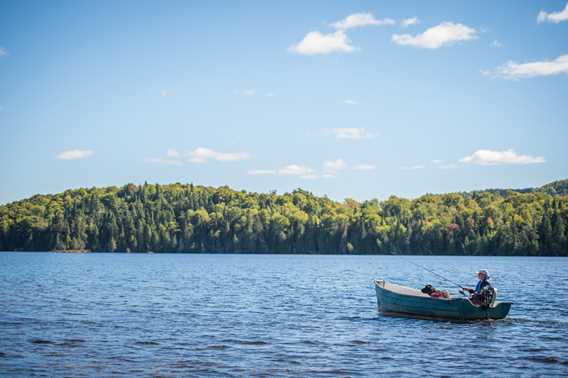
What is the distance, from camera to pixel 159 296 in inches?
2172

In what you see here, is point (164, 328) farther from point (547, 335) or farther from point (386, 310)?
point (547, 335)

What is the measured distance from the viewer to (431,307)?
40344 mm

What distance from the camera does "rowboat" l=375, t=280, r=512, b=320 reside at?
39000 mm

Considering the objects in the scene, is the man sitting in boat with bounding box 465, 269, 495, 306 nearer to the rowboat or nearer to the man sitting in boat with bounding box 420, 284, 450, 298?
the rowboat

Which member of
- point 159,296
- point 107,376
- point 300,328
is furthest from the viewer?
point 159,296

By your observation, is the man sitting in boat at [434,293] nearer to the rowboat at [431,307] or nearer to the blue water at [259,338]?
the rowboat at [431,307]

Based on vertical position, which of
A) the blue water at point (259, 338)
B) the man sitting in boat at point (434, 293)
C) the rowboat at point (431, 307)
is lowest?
the blue water at point (259, 338)

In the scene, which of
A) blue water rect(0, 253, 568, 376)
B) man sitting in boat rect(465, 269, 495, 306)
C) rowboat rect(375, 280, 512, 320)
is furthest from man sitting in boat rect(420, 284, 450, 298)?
man sitting in boat rect(465, 269, 495, 306)

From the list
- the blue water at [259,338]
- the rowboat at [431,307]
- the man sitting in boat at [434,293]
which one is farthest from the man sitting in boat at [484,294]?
the man sitting in boat at [434,293]

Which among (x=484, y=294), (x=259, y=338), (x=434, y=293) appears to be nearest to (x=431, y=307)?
(x=434, y=293)

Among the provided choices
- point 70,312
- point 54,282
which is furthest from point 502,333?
point 54,282

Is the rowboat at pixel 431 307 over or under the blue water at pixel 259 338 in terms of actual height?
over

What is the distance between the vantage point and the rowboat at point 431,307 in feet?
128

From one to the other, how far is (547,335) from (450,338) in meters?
5.12
